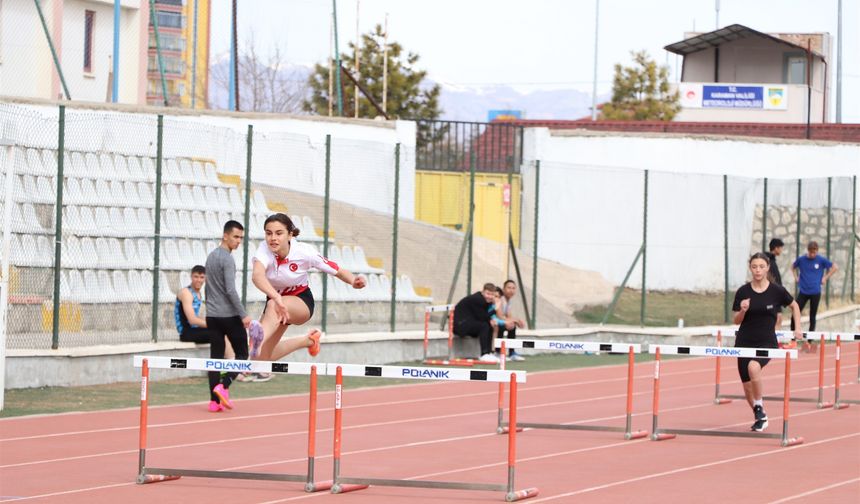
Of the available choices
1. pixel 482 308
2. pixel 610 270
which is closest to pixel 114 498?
pixel 482 308

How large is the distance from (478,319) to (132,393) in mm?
7168

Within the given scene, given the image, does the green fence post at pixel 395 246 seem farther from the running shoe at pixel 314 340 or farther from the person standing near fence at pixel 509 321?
the running shoe at pixel 314 340

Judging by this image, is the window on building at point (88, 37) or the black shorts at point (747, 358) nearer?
the black shorts at point (747, 358)

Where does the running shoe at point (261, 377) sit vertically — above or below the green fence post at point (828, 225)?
below

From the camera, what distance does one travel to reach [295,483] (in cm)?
→ 1116

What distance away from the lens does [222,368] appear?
430 inches

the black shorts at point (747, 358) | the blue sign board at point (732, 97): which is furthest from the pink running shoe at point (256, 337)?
the blue sign board at point (732, 97)

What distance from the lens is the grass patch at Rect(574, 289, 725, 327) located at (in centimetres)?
2780

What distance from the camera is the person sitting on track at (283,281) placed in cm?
1158

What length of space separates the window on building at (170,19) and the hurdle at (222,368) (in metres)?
19.0

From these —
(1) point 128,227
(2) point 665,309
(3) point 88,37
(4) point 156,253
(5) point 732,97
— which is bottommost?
(2) point 665,309

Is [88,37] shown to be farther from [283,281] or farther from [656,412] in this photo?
[283,281]

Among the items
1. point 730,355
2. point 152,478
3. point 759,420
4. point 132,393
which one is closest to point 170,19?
point 132,393

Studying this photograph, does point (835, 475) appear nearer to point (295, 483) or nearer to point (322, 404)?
point (295, 483)
